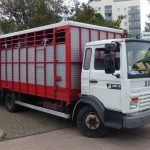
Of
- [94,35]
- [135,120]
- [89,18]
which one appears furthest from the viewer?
[89,18]

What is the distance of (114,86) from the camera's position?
22.1 feet

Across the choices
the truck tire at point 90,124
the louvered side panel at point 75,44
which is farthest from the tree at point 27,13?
the truck tire at point 90,124

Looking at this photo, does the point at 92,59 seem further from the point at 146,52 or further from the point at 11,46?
the point at 11,46

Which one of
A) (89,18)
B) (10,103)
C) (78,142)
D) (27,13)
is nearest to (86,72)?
(78,142)

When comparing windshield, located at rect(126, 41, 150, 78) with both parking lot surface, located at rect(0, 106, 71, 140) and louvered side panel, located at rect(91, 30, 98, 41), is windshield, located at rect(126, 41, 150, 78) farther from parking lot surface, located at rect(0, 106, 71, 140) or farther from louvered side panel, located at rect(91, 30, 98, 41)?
parking lot surface, located at rect(0, 106, 71, 140)

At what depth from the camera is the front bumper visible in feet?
21.2

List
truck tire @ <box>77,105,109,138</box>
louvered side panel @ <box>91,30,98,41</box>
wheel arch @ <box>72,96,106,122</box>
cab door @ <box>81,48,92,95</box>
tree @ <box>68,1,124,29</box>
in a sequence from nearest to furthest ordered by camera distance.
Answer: wheel arch @ <box>72,96,106,122</box>
truck tire @ <box>77,105,109,138</box>
cab door @ <box>81,48,92,95</box>
louvered side panel @ <box>91,30,98,41</box>
tree @ <box>68,1,124,29</box>

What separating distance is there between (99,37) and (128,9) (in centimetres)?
8660

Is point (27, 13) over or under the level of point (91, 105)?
over

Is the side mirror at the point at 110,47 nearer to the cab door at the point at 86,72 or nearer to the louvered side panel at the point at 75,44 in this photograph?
the cab door at the point at 86,72

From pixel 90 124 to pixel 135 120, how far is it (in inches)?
50.6

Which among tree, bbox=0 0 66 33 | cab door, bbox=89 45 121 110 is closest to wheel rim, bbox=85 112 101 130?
cab door, bbox=89 45 121 110

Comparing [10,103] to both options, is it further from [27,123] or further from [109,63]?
[109,63]

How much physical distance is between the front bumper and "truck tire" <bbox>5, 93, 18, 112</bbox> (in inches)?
198
